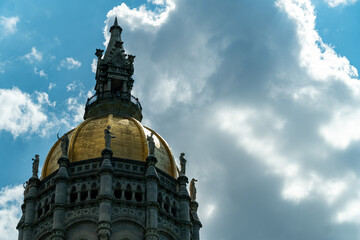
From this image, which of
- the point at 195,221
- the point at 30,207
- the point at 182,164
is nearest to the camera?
the point at 30,207

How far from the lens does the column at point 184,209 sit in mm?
72081

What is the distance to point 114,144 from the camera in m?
74.4

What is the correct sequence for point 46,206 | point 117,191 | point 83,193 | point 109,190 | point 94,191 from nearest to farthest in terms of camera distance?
1. point 109,190
2. point 83,193
3. point 94,191
4. point 117,191
5. point 46,206

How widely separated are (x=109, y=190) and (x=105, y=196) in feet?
3.53

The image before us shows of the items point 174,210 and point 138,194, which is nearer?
point 138,194

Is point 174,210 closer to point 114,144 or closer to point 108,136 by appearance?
point 114,144

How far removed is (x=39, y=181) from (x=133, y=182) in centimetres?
976

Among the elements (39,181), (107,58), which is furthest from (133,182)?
(107,58)

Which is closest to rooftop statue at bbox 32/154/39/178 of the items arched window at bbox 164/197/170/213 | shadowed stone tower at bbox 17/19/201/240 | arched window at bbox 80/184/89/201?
shadowed stone tower at bbox 17/19/201/240

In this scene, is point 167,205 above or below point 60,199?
above

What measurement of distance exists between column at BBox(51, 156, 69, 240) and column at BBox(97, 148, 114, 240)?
3386 mm

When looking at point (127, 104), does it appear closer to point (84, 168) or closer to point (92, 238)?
point (84, 168)

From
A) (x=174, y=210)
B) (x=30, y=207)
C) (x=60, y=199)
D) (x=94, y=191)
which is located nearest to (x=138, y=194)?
(x=94, y=191)

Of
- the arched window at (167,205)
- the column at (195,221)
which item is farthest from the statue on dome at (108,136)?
the column at (195,221)
